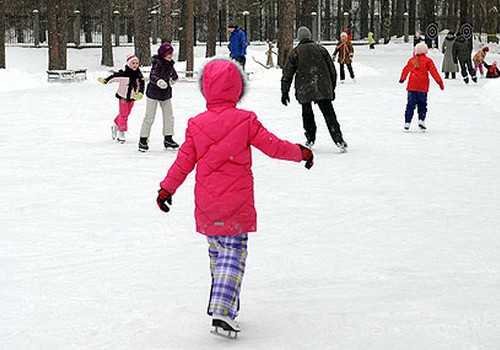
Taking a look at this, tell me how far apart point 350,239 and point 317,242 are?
29 cm

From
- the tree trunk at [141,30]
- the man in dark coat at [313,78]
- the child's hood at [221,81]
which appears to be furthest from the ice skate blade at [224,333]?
the tree trunk at [141,30]

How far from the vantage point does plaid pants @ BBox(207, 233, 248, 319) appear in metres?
4.65

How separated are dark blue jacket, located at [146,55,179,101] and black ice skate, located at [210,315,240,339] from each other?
7.78m

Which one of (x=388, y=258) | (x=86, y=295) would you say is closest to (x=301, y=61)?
(x=388, y=258)

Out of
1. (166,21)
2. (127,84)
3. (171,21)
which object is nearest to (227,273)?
(127,84)

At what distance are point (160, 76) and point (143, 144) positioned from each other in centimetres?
103

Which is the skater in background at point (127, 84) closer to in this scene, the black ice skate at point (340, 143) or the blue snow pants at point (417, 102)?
the black ice skate at point (340, 143)

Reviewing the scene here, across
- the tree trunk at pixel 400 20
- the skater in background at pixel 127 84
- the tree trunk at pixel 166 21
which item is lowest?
the skater in background at pixel 127 84

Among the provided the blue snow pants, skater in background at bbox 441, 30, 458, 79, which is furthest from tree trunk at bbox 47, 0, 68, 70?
the blue snow pants

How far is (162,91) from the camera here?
12375 mm

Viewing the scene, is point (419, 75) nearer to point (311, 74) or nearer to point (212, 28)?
point (311, 74)

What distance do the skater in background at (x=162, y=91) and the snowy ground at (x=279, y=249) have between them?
0.99ft

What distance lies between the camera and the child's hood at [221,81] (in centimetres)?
471

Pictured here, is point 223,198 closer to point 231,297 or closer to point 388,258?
point 231,297
